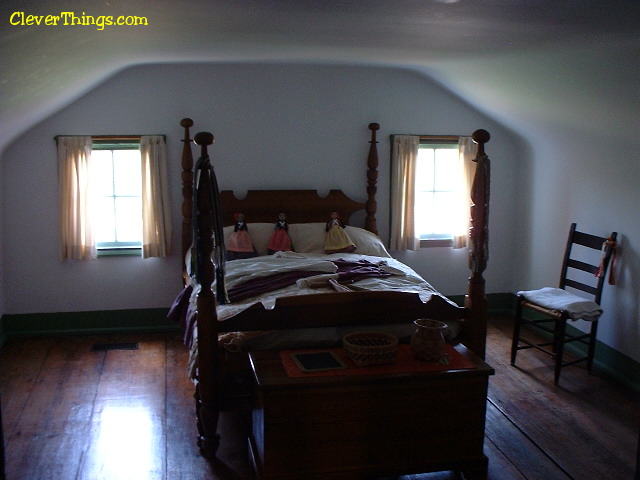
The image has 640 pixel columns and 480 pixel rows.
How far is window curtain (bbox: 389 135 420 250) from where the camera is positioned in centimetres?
557

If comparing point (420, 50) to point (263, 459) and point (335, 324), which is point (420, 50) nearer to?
point (335, 324)

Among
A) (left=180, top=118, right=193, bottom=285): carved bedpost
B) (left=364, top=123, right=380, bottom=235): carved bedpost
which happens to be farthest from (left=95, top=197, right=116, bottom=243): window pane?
(left=364, top=123, right=380, bottom=235): carved bedpost

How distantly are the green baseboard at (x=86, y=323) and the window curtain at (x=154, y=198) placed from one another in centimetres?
59

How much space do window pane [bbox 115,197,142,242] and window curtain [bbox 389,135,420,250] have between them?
230 cm

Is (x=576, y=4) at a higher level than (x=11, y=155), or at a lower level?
higher

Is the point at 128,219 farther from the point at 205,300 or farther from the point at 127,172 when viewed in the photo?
the point at 205,300

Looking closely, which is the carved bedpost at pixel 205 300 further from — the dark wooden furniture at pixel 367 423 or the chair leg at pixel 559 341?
the chair leg at pixel 559 341

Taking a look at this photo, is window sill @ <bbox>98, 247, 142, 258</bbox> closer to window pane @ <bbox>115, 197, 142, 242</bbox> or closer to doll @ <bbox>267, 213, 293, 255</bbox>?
window pane @ <bbox>115, 197, 142, 242</bbox>

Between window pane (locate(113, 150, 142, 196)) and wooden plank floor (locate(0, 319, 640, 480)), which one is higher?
window pane (locate(113, 150, 142, 196))

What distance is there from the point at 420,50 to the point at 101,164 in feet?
9.44

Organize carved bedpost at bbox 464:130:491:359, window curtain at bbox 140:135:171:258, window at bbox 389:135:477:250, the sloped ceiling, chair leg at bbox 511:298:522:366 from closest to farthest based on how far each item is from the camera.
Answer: the sloped ceiling < carved bedpost at bbox 464:130:491:359 < chair leg at bbox 511:298:522:366 < window curtain at bbox 140:135:171:258 < window at bbox 389:135:477:250

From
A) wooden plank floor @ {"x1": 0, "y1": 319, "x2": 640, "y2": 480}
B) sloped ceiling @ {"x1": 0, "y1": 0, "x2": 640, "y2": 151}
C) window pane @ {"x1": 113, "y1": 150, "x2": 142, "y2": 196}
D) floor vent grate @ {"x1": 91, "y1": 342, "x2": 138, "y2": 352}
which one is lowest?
wooden plank floor @ {"x1": 0, "y1": 319, "x2": 640, "y2": 480}

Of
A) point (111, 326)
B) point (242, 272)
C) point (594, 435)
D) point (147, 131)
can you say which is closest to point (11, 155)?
point (147, 131)

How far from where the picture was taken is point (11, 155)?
196 inches
